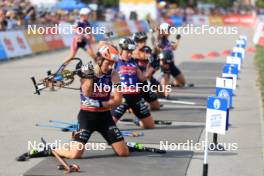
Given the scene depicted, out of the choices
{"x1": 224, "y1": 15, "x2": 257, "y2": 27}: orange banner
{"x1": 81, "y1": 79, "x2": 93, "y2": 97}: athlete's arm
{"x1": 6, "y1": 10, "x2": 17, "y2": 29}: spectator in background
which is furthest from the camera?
{"x1": 224, "y1": 15, "x2": 257, "y2": 27}: orange banner

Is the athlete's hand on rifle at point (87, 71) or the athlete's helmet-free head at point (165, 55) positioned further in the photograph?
the athlete's helmet-free head at point (165, 55)

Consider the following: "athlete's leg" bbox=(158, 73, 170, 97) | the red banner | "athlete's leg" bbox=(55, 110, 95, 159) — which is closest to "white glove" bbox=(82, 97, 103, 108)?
"athlete's leg" bbox=(55, 110, 95, 159)

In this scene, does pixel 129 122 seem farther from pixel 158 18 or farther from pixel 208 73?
pixel 158 18

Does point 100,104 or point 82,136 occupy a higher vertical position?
point 100,104

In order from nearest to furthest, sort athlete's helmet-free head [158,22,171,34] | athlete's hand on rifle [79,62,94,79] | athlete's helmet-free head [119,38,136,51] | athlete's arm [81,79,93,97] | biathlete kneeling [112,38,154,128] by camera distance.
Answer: athlete's hand on rifle [79,62,94,79], athlete's arm [81,79,93,97], athlete's helmet-free head [119,38,136,51], biathlete kneeling [112,38,154,128], athlete's helmet-free head [158,22,171,34]

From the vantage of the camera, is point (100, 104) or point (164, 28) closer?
point (100, 104)

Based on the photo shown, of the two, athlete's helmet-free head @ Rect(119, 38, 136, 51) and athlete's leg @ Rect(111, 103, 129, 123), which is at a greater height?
athlete's helmet-free head @ Rect(119, 38, 136, 51)

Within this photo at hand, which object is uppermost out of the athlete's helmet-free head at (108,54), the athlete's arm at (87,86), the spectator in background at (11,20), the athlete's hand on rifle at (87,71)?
the spectator in background at (11,20)

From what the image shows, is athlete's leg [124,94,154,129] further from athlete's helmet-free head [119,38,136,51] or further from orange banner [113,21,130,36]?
orange banner [113,21,130,36]

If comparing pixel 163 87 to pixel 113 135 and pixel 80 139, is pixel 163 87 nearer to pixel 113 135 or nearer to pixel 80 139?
pixel 113 135

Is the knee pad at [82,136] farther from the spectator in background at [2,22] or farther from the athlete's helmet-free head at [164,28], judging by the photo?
the spectator in background at [2,22]

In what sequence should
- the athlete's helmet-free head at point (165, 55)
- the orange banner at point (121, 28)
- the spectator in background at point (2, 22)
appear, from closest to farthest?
the athlete's helmet-free head at point (165, 55) → the spectator in background at point (2, 22) → the orange banner at point (121, 28)

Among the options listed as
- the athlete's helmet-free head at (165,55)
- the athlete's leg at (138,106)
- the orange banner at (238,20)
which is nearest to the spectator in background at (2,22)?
the athlete's helmet-free head at (165,55)

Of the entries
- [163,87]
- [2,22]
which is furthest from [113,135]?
[2,22]
